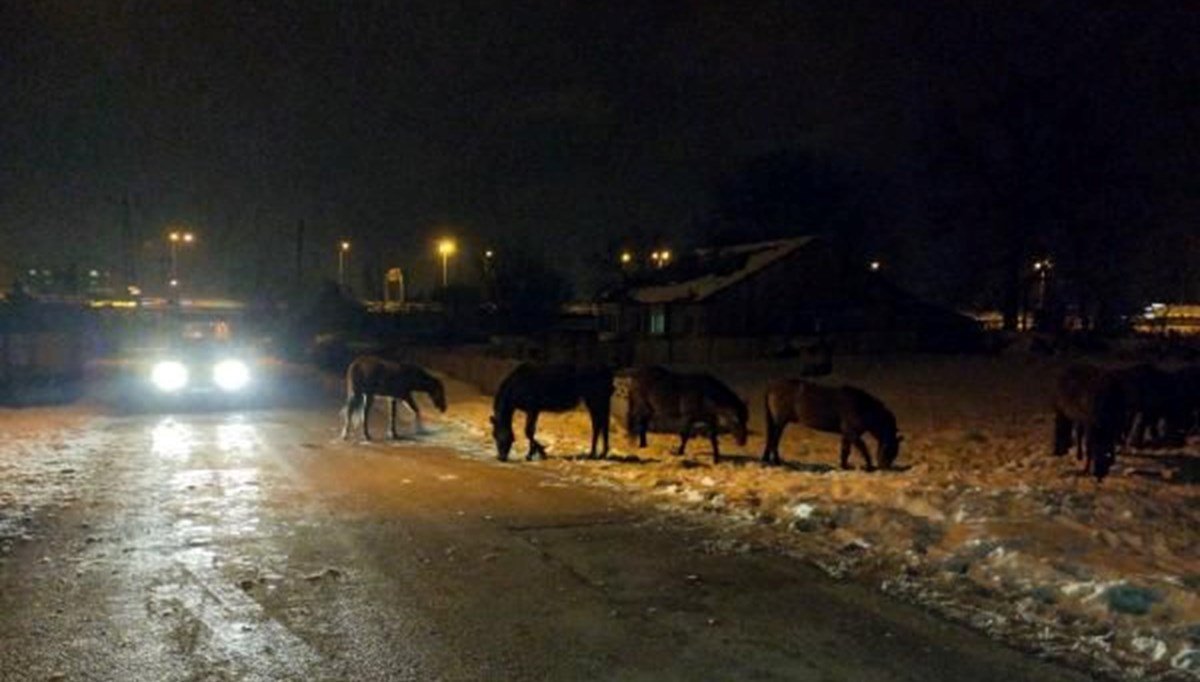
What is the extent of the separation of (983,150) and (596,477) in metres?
47.9

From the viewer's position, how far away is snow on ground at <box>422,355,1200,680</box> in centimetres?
724

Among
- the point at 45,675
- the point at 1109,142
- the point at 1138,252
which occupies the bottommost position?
the point at 45,675

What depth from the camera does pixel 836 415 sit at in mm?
16688

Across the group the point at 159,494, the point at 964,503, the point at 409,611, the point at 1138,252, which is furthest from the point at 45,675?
the point at 1138,252

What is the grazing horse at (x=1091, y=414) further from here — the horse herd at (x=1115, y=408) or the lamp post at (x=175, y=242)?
the lamp post at (x=175, y=242)

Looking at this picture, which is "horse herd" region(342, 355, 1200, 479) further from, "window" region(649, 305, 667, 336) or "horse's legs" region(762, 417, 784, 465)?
"window" region(649, 305, 667, 336)

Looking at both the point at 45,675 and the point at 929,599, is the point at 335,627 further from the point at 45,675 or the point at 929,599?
the point at 929,599

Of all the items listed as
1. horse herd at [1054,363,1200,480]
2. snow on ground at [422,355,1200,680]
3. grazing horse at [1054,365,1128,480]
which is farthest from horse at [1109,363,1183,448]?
snow on ground at [422,355,1200,680]

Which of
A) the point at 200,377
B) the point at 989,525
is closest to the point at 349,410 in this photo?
the point at 989,525

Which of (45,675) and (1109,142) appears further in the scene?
(1109,142)

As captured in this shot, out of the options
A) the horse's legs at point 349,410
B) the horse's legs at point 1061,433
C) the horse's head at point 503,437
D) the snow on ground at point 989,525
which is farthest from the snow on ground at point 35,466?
the horse's legs at point 1061,433

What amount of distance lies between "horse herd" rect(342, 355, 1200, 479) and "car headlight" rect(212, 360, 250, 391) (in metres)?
17.4

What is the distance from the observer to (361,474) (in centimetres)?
1523

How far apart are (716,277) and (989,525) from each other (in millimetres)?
45011
